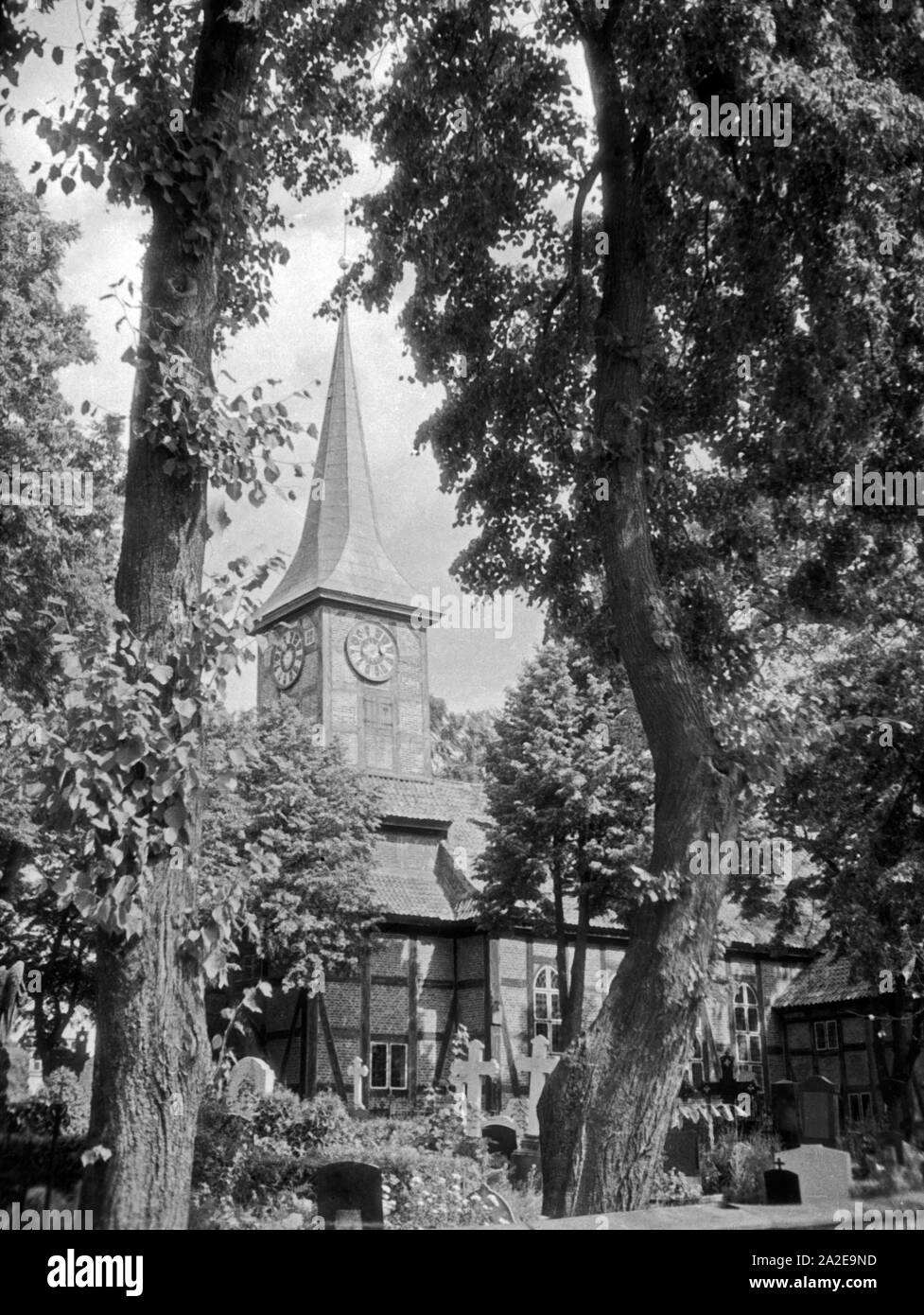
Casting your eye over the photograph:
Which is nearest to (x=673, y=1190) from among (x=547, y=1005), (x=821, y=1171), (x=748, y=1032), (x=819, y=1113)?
(x=819, y=1113)

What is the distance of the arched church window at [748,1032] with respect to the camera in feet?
115

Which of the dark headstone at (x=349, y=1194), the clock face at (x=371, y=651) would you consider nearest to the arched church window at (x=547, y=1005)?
the clock face at (x=371, y=651)

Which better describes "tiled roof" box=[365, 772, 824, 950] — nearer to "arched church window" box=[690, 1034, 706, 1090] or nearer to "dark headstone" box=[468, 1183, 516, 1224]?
"arched church window" box=[690, 1034, 706, 1090]

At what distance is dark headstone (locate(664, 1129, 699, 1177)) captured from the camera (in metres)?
18.6

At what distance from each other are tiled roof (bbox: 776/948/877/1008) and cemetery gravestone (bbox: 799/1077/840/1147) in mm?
15531

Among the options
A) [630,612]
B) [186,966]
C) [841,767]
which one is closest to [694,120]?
[630,612]

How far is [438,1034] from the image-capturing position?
104 ft

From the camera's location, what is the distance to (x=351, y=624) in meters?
43.8

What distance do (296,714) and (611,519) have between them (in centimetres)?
2340

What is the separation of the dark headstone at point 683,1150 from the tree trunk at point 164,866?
14.8 metres

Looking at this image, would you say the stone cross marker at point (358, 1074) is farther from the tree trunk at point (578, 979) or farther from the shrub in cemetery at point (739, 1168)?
the shrub in cemetery at point (739, 1168)

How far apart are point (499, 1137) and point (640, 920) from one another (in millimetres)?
11239

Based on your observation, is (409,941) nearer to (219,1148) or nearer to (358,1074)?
(358,1074)
